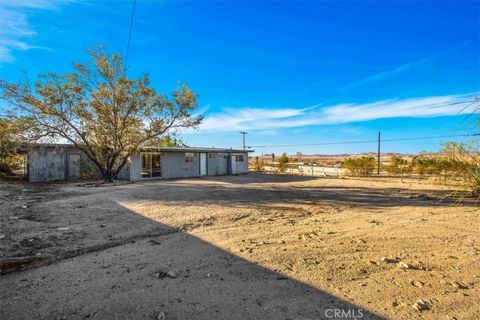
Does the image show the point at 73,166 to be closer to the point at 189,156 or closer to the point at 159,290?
the point at 189,156

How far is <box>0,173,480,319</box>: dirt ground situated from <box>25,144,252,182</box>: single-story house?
12.5 m

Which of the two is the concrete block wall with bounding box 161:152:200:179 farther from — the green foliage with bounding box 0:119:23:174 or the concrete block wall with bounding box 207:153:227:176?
the green foliage with bounding box 0:119:23:174

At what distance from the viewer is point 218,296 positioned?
3.21 m

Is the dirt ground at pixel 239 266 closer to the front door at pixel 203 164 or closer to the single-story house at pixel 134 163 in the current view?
the single-story house at pixel 134 163

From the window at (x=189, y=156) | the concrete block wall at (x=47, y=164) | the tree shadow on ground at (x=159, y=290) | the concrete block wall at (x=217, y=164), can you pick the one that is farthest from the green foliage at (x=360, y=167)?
the tree shadow on ground at (x=159, y=290)

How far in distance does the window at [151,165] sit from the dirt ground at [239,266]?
1311 cm

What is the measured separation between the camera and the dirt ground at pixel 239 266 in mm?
2963

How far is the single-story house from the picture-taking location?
18.4 m

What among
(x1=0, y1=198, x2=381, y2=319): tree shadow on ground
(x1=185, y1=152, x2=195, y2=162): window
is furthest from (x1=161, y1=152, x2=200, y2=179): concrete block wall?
(x1=0, y1=198, x2=381, y2=319): tree shadow on ground

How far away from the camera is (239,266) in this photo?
13.5 feet

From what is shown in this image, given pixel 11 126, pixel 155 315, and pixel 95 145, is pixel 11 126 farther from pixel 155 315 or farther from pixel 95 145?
pixel 155 315

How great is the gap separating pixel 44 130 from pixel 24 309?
15887mm

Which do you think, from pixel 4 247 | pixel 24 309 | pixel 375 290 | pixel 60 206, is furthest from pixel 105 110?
pixel 375 290

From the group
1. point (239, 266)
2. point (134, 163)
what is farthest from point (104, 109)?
point (239, 266)
